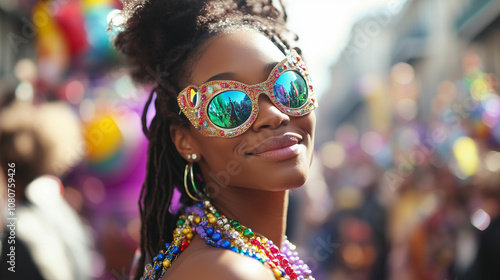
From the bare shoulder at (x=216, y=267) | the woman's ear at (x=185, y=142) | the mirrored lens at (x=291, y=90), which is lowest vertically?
the bare shoulder at (x=216, y=267)

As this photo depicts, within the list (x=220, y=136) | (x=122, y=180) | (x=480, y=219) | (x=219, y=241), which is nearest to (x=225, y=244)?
(x=219, y=241)

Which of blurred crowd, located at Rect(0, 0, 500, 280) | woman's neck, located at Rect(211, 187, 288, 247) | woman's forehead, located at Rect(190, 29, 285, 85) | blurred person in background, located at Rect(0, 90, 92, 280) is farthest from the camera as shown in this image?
blurred crowd, located at Rect(0, 0, 500, 280)

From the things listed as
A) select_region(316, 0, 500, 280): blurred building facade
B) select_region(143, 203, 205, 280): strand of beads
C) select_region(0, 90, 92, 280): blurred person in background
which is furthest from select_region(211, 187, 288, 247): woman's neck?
select_region(316, 0, 500, 280): blurred building facade

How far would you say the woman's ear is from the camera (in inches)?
80.4

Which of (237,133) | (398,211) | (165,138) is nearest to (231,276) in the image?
(237,133)

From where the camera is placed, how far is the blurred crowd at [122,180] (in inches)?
126

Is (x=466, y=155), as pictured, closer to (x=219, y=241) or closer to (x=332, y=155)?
(x=219, y=241)

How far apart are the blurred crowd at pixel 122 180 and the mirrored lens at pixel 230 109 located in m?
0.70

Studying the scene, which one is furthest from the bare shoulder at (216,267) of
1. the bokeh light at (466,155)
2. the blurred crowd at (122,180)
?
the bokeh light at (466,155)

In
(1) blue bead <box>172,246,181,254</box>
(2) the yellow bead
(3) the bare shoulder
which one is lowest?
(2) the yellow bead

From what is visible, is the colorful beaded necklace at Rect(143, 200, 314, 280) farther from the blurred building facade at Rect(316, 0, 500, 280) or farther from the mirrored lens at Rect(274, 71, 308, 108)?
the blurred building facade at Rect(316, 0, 500, 280)

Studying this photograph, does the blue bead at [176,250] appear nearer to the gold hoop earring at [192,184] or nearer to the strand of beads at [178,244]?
the strand of beads at [178,244]

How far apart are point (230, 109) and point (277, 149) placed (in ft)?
0.71

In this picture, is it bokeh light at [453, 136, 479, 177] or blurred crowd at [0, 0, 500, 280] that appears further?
bokeh light at [453, 136, 479, 177]
